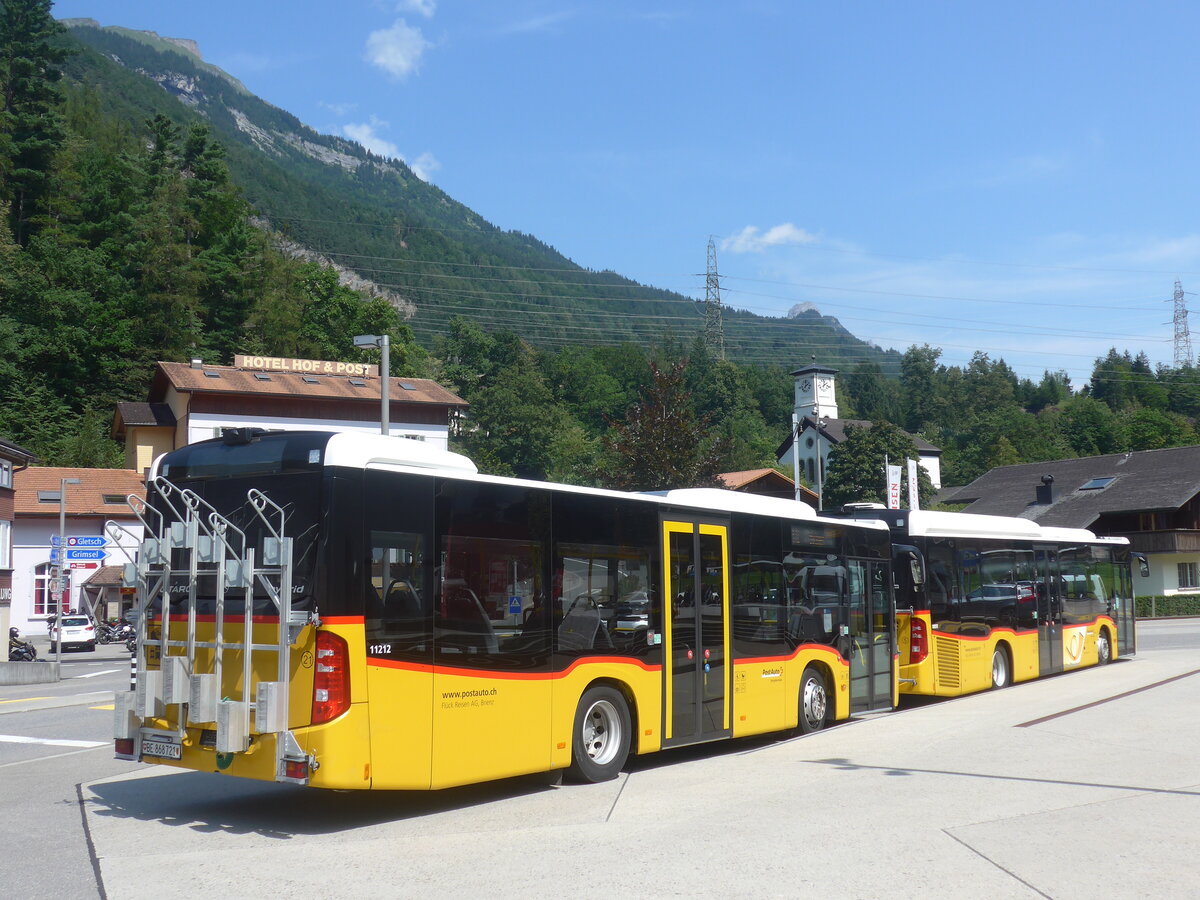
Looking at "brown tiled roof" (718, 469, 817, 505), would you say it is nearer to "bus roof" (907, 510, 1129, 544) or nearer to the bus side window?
"bus roof" (907, 510, 1129, 544)

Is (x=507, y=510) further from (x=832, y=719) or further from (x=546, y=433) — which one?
(x=546, y=433)

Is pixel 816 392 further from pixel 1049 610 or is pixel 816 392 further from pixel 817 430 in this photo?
pixel 1049 610

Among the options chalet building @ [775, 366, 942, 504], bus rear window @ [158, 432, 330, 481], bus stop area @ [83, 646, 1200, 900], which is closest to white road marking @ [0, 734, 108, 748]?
bus stop area @ [83, 646, 1200, 900]

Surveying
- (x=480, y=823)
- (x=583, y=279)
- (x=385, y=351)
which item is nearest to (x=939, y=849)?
(x=480, y=823)

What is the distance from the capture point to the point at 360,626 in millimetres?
8250

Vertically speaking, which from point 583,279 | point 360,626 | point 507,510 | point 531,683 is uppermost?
point 583,279

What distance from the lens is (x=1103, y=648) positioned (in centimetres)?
2448

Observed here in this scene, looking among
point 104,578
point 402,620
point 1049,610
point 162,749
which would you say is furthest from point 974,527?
point 104,578

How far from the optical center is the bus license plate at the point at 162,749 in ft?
28.8

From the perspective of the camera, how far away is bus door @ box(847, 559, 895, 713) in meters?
15.2

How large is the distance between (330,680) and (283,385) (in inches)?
2340

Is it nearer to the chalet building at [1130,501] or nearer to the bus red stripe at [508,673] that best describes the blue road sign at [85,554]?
the bus red stripe at [508,673]

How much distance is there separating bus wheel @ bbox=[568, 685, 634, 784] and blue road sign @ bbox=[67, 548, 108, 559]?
2276 cm

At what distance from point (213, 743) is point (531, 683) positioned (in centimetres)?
265
